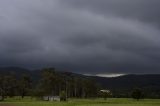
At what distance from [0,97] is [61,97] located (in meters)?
29.6

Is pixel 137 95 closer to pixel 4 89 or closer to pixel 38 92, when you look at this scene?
pixel 38 92

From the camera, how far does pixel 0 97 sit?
579ft

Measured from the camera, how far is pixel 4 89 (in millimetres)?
198125

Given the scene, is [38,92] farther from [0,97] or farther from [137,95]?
[137,95]

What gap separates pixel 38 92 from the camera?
197 metres

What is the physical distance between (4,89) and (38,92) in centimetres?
1784

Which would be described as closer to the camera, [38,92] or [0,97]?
[0,97]

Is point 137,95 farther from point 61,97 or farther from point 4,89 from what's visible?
point 4,89

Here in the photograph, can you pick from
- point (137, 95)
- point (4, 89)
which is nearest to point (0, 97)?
point (4, 89)

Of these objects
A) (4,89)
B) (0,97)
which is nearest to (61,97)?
(0,97)

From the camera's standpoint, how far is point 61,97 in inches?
6658

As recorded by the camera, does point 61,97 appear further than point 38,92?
No

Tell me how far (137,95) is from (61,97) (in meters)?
37.0

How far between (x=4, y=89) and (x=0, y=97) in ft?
71.6
